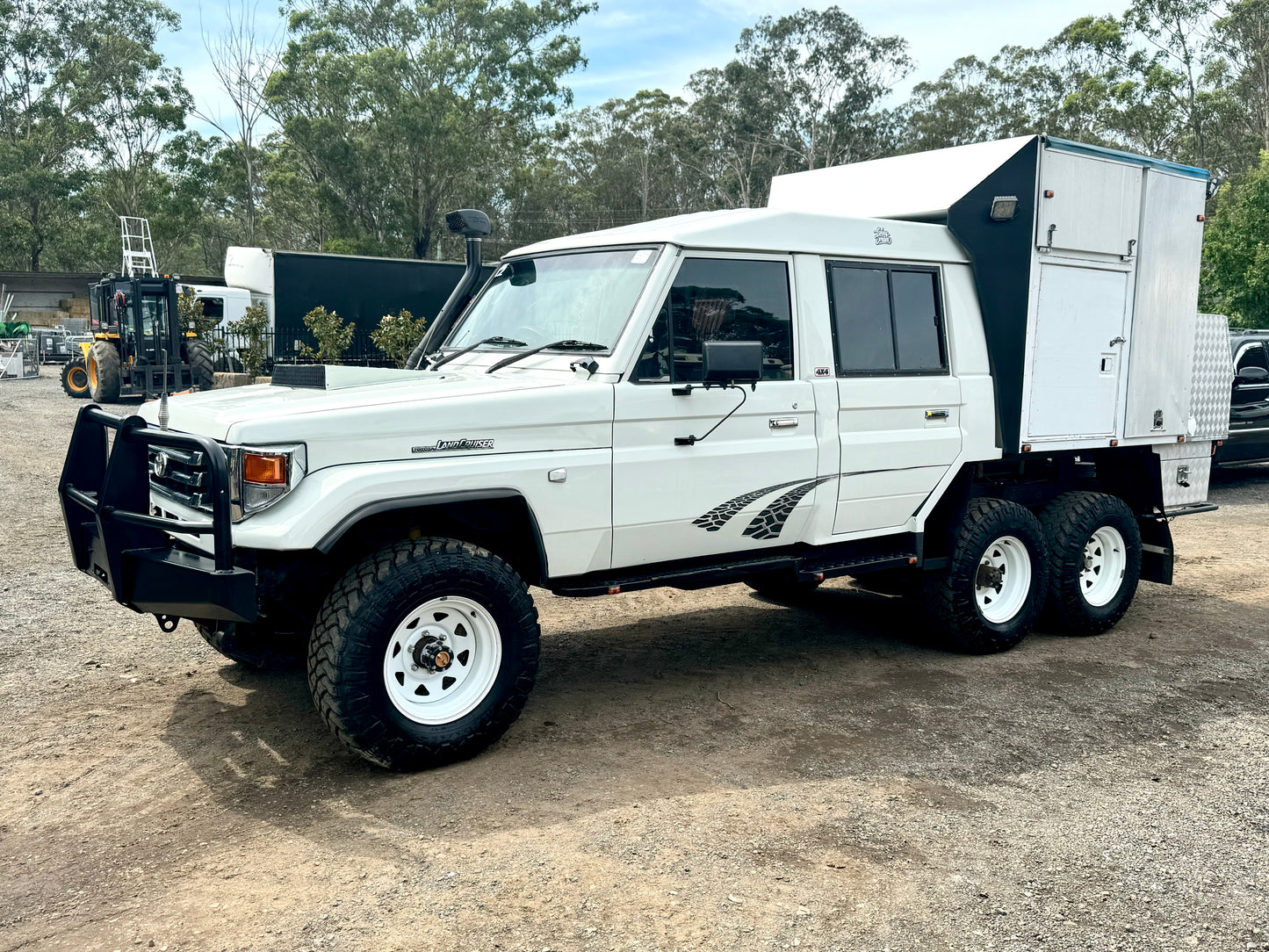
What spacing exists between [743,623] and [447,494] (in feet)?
11.0

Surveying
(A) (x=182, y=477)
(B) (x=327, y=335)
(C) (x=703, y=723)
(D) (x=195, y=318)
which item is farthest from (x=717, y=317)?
(D) (x=195, y=318)

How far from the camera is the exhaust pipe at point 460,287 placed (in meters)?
6.11

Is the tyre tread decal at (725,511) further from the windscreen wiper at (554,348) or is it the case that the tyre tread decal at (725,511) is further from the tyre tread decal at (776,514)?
the windscreen wiper at (554,348)

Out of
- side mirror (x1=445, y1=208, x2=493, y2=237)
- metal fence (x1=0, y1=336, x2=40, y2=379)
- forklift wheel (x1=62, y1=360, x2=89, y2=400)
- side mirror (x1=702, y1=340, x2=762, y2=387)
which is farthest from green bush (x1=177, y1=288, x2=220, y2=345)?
side mirror (x1=702, y1=340, x2=762, y2=387)

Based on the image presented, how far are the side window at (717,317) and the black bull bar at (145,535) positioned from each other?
6.43 feet

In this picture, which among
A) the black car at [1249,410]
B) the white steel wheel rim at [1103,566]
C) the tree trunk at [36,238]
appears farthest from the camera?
the tree trunk at [36,238]

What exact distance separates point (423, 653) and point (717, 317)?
217cm

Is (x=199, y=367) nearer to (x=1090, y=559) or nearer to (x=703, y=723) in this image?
(x=1090, y=559)

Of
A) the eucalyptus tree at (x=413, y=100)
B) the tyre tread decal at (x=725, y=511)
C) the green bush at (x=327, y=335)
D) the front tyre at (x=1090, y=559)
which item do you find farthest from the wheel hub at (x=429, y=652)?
the eucalyptus tree at (x=413, y=100)

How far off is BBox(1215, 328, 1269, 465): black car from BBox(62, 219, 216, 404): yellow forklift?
18.1 meters

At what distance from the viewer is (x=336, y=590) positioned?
4500 mm

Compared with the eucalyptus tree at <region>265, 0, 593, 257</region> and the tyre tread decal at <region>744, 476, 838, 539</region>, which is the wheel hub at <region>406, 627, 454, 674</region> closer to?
the tyre tread decal at <region>744, 476, 838, 539</region>

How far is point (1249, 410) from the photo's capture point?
43.3 ft

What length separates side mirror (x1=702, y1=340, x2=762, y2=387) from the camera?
479 cm
